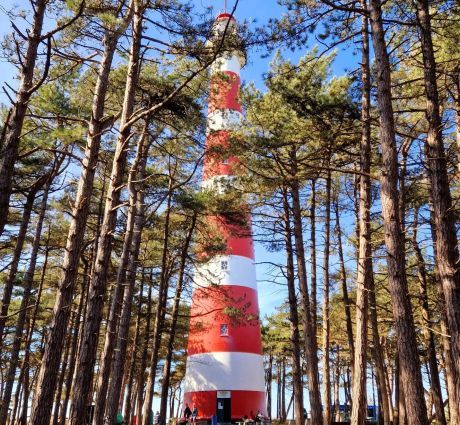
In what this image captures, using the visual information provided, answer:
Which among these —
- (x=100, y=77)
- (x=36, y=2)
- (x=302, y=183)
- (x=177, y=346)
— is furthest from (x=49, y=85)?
(x=177, y=346)

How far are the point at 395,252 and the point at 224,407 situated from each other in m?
10.5

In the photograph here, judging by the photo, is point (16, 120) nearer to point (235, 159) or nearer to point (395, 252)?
point (395, 252)

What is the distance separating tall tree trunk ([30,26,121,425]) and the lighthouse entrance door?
9460mm

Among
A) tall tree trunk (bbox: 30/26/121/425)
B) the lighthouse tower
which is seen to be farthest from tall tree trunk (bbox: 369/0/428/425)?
the lighthouse tower

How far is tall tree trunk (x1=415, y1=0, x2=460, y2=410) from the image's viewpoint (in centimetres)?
577

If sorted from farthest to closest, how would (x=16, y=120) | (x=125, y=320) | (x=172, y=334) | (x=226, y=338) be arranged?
(x=226, y=338), (x=172, y=334), (x=125, y=320), (x=16, y=120)

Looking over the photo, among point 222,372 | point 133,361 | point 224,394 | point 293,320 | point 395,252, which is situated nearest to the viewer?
point 395,252

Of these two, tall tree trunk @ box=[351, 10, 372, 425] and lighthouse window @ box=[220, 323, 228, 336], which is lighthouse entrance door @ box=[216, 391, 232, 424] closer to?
lighthouse window @ box=[220, 323, 228, 336]

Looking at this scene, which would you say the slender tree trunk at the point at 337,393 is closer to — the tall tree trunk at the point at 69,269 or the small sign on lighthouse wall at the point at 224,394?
the small sign on lighthouse wall at the point at 224,394

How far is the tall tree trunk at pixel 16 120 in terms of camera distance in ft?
12.7

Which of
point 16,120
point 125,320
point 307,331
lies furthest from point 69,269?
point 307,331

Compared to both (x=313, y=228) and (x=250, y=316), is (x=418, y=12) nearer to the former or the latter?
(x=313, y=228)

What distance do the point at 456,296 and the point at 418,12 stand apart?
436cm

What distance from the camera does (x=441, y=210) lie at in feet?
20.1
